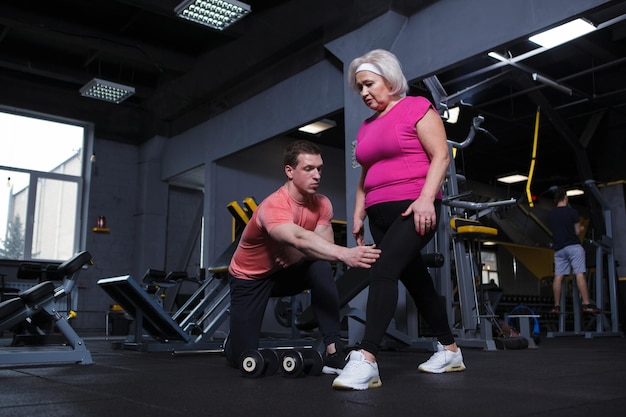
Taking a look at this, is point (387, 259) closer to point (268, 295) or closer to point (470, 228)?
point (268, 295)

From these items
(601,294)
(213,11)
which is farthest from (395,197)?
(601,294)

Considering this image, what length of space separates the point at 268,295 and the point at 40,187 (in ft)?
22.8

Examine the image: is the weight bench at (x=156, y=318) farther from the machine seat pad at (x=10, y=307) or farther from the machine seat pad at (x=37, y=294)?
the machine seat pad at (x=10, y=307)

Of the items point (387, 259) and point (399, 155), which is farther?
point (399, 155)

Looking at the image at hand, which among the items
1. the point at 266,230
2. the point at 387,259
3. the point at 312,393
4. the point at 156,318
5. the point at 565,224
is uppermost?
the point at 565,224

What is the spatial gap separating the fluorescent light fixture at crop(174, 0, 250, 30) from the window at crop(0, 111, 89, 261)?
4097 mm

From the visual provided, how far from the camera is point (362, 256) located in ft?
5.66

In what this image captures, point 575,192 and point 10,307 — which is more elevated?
point 575,192

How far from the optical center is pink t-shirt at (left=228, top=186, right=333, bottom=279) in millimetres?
2205

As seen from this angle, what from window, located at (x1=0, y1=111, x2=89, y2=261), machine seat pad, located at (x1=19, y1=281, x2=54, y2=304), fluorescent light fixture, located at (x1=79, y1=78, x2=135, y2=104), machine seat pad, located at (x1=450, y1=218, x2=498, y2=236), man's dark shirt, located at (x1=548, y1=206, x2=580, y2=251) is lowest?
machine seat pad, located at (x1=19, y1=281, x2=54, y2=304)

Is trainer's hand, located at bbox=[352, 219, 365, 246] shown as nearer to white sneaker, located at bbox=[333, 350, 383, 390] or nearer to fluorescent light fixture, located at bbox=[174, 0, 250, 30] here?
white sneaker, located at bbox=[333, 350, 383, 390]

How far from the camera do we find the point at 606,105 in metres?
7.29

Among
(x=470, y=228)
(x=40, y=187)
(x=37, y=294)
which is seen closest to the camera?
(x=37, y=294)

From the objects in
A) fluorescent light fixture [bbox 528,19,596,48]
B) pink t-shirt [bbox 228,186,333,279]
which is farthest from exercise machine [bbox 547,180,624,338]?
pink t-shirt [bbox 228,186,333,279]
